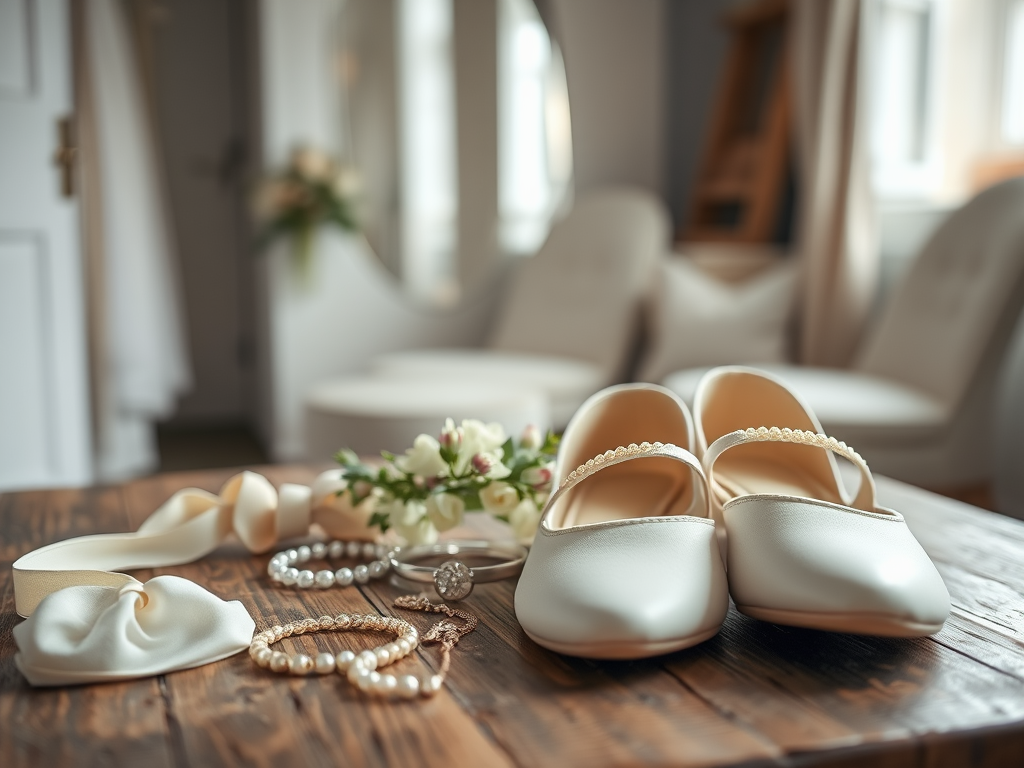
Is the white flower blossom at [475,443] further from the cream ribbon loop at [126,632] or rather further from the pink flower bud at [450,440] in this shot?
the cream ribbon loop at [126,632]

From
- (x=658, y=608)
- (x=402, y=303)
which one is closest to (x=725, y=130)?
(x=402, y=303)

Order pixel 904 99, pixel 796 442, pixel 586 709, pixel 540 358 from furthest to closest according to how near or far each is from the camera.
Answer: pixel 540 358
pixel 904 99
pixel 796 442
pixel 586 709

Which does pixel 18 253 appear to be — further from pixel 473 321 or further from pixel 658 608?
pixel 658 608

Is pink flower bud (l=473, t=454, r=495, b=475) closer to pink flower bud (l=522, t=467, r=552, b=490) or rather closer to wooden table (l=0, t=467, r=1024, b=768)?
pink flower bud (l=522, t=467, r=552, b=490)

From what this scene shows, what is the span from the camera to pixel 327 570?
102 cm

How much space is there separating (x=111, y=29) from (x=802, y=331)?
2403 mm

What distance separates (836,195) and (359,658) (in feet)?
7.86

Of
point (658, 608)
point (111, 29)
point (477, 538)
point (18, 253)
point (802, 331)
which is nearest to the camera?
point (658, 608)

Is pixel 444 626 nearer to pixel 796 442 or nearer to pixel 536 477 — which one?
pixel 536 477

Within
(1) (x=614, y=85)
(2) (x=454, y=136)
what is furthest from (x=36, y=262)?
(1) (x=614, y=85)

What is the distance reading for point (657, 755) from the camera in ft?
1.98

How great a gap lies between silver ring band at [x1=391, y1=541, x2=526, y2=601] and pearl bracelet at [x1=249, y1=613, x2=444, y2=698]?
76 mm

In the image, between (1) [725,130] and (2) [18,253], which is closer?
(2) [18,253]

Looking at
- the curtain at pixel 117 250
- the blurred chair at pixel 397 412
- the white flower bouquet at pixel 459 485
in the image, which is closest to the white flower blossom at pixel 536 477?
the white flower bouquet at pixel 459 485
